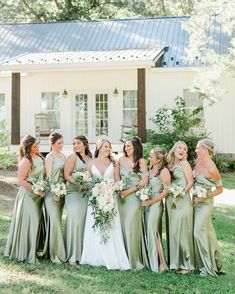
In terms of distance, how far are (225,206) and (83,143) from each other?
19.9ft

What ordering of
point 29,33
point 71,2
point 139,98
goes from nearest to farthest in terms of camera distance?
point 139,98 < point 29,33 < point 71,2

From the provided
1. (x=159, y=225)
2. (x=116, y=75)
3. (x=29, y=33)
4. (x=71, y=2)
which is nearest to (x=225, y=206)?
(x=159, y=225)

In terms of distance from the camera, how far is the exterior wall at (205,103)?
60.5 feet

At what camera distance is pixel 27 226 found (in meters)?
6.60

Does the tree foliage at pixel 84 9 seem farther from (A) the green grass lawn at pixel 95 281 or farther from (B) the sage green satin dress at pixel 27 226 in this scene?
(A) the green grass lawn at pixel 95 281

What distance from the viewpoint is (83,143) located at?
6.75m

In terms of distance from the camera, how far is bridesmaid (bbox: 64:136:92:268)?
6535mm

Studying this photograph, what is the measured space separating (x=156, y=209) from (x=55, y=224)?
139 cm

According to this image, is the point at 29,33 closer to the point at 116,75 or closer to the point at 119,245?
the point at 116,75

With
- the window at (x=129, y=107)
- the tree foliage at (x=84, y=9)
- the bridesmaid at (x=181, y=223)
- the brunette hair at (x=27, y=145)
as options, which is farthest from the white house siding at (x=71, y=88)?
the tree foliage at (x=84, y=9)

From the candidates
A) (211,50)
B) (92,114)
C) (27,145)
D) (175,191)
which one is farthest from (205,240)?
(92,114)

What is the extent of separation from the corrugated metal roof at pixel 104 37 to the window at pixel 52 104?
2.40m

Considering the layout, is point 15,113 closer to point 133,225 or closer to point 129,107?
point 129,107

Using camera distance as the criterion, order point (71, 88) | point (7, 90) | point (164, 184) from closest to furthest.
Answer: point (164, 184) < point (71, 88) < point (7, 90)
